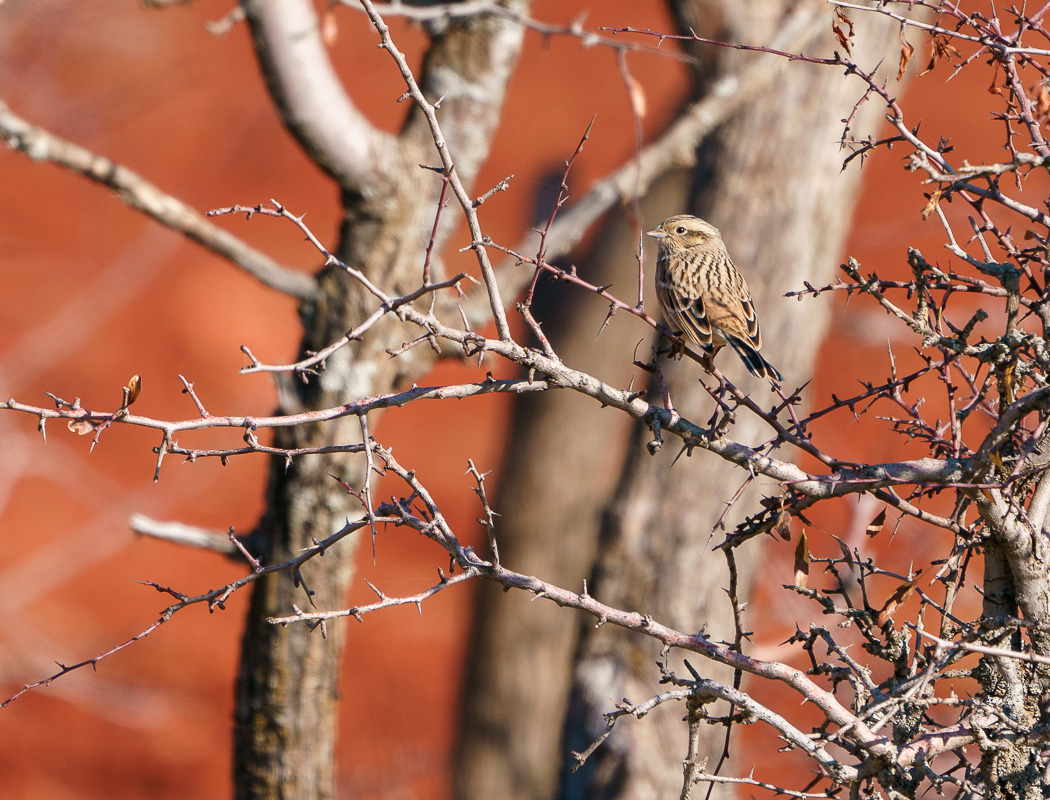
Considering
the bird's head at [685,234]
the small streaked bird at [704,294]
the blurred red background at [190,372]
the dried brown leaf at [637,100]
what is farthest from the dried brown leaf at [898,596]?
the blurred red background at [190,372]

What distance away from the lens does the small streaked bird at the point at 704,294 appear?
3.23m

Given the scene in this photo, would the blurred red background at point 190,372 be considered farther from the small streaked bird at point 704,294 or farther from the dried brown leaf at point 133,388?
the dried brown leaf at point 133,388

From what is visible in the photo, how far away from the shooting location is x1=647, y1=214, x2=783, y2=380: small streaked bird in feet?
10.6

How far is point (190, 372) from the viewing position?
19703mm

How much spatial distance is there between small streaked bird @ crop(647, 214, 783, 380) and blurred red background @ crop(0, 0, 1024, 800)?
12.7 feet

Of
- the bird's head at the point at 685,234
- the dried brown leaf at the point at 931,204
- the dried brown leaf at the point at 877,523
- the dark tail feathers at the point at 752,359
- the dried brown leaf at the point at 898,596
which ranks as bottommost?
the dried brown leaf at the point at 898,596

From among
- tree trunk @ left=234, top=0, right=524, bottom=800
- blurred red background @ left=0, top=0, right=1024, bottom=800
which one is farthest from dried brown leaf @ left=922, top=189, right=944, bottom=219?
blurred red background @ left=0, top=0, right=1024, bottom=800

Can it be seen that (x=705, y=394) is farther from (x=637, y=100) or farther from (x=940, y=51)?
(x=940, y=51)

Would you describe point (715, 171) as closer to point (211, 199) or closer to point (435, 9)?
point (435, 9)

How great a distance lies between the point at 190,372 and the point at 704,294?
17865mm

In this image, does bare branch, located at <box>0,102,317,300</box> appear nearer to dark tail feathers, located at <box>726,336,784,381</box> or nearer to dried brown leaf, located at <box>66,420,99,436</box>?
dark tail feathers, located at <box>726,336,784,381</box>

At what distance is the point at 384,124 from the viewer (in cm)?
2173

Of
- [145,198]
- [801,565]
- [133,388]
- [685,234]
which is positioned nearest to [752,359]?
[685,234]

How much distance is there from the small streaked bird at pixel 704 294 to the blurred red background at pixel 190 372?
3.88 m
